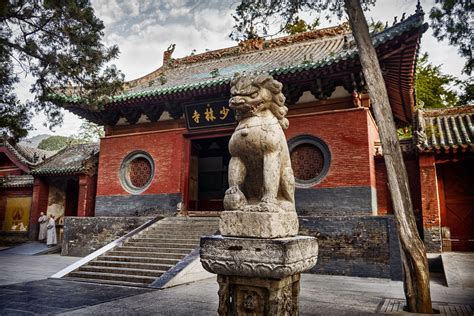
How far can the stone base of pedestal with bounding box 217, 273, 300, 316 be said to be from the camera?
2879 mm

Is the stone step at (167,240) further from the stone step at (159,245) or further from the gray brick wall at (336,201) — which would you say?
the gray brick wall at (336,201)

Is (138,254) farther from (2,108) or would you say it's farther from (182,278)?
(2,108)

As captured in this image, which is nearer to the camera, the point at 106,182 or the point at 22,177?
the point at 106,182

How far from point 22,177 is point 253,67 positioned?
1258cm

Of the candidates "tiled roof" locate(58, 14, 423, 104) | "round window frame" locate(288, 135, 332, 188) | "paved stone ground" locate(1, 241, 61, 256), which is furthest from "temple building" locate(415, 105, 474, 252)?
"paved stone ground" locate(1, 241, 61, 256)

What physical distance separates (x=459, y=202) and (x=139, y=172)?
10100 millimetres

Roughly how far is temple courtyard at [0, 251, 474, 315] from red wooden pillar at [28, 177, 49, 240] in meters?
8.66

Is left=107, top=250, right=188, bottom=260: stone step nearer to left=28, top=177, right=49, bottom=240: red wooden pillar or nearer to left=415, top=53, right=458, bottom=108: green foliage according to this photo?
left=28, top=177, right=49, bottom=240: red wooden pillar

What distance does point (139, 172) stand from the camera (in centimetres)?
1220

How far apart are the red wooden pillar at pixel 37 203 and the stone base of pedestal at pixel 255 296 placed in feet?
48.2

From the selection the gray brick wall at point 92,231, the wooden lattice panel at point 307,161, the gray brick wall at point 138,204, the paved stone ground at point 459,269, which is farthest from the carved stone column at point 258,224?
the gray brick wall at point 138,204

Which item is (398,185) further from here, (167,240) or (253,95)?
(167,240)

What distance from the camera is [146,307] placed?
4543mm

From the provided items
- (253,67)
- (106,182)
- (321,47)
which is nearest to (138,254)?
(106,182)
